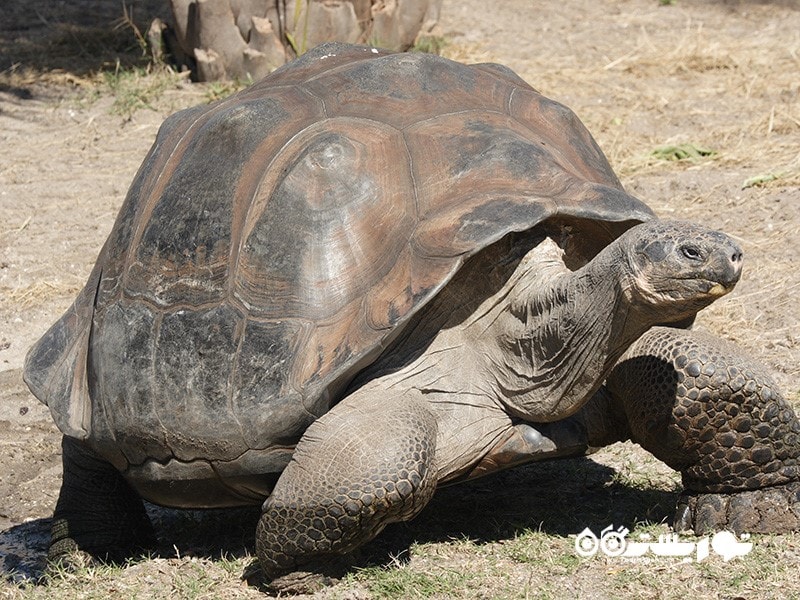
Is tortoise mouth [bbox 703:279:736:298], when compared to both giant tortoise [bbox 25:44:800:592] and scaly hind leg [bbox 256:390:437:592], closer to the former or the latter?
giant tortoise [bbox 25:44:800:592]

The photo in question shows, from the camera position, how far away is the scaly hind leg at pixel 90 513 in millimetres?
4406

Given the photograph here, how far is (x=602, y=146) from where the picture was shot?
7.74m

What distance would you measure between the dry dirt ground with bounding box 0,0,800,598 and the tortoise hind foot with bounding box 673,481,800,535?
59 millimetres

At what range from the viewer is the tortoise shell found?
3600 mm

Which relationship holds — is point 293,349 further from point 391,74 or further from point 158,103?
point 158,103

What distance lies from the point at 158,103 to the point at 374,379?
5542 millimetres

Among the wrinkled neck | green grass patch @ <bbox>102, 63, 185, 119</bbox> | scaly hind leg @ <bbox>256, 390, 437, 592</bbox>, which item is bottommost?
green grass patch @ <bbox>102, 63, 185, 119</bbox>

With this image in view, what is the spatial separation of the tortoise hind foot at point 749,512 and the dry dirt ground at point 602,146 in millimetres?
59

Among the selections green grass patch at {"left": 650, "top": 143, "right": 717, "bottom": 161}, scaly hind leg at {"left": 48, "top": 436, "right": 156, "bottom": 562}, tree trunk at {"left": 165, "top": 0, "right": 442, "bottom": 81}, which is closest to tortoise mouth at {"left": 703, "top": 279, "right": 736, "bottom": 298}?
scaly hind leg at {"left": 48, "top": 436, "right": 156, "bottom": 562}

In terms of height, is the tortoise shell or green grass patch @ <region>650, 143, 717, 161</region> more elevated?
the tortoise shell

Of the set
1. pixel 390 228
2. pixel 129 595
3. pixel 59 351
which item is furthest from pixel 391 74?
pixel 129 595

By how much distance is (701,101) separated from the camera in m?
8.57

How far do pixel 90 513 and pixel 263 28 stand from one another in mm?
5056

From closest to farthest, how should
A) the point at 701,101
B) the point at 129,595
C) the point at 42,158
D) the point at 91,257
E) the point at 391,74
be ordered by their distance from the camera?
the point at 129,595
the point at 391,74
the point at 91,257
the point at 42,158
the point at 701,101
